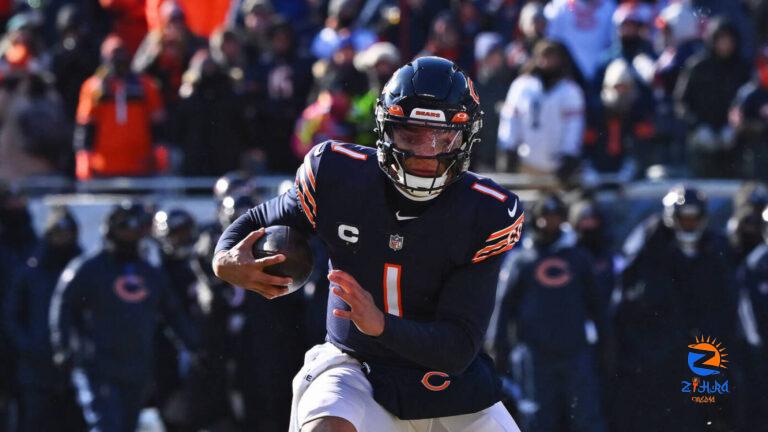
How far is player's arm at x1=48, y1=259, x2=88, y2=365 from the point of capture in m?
8.88

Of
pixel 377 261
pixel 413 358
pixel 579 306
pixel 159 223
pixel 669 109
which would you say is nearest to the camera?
pixel 413 358

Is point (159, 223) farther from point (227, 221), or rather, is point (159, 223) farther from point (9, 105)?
point (9, 105)

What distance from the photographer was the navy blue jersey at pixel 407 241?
15.0ft

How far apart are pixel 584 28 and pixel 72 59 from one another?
3.82 m

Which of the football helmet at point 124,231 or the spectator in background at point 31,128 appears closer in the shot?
the football helmet at point 124,231

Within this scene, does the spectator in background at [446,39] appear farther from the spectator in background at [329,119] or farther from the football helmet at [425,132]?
the football helmet at [425,132]

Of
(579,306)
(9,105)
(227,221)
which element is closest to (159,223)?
(227,221)

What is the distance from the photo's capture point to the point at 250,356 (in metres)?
8.95

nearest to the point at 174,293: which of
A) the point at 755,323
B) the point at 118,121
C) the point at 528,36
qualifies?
the point at 118,121

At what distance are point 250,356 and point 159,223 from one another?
1.25 meters

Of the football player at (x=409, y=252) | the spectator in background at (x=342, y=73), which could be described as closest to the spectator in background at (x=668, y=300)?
the spectator in background at (x=342, y=73)

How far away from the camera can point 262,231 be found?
15.2 ft

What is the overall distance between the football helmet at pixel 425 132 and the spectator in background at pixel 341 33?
6.43 metres

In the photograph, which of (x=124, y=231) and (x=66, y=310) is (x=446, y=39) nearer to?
(x=124, y=231)
